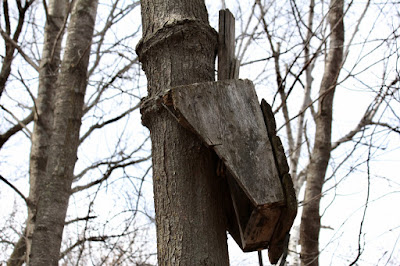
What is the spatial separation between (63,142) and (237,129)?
199 centimetres

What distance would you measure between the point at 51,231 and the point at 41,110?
157 centimetres

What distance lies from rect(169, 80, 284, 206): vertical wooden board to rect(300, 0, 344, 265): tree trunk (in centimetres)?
213

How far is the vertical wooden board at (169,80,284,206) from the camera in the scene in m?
1.11

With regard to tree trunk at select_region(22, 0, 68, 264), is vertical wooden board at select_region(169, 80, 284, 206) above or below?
below

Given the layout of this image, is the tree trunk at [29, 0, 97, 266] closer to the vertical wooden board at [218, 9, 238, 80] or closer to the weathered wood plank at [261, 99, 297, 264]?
the vertical wooden board at [218, 9, 238, 80]

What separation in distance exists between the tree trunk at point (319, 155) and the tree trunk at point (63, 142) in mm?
1725

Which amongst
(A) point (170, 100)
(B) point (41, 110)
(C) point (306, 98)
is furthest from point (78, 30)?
(C) point (306, 98)

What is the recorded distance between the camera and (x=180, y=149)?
4.01ft

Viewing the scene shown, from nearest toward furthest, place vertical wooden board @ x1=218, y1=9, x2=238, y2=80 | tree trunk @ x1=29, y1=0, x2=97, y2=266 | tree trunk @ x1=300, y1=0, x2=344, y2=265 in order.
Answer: vertical wooden board @ x1=218, y1=9, x2=238, y2=80 < tree trunk @ x1=29, y1=0, x2=97, y2=266 < tree trunk @ x1=300, y1=0, x2=344, y2=265

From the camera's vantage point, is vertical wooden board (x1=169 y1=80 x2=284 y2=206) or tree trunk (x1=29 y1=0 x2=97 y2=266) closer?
vertical wooden board (x1=169 y1=80 x2=284 y2=206)

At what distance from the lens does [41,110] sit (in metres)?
3.94

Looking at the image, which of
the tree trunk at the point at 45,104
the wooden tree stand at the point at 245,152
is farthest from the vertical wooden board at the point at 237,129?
the tree trunk at the point at 45,104

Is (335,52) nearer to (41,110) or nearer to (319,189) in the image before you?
(319,189)

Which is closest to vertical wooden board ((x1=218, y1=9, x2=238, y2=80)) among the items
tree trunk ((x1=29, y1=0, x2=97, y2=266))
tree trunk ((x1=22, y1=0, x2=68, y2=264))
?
tree trunk ((x1=29, y1=0, x2=97, y2=266))
